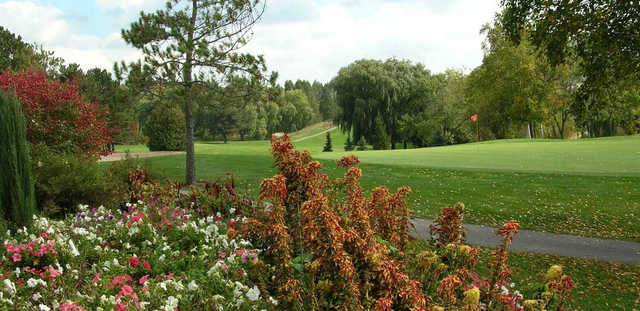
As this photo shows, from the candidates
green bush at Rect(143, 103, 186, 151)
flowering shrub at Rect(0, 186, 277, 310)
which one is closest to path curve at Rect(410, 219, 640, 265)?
flowering shrub at Rect(0, 186, 277, 310)

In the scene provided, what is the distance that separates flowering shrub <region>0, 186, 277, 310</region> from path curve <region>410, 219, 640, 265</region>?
14.4ft

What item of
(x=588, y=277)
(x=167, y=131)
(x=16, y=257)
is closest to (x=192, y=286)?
(x=16, y=257)

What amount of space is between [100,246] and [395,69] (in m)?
41.8

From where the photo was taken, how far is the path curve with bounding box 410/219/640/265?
748 centimetres

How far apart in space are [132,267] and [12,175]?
2889 mm

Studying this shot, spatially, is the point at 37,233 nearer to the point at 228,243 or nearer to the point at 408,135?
the point at 228,243

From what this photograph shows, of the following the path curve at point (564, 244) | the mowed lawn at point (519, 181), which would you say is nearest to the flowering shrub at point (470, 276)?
the path curve at point (564, 244)

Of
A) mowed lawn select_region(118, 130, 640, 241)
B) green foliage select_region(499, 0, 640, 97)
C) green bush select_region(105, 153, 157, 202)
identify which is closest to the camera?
green foliage select_region(499, 0, 640, 97)

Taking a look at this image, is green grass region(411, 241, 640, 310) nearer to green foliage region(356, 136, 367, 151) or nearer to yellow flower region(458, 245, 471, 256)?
yellow flower region(458, 245, 471, 256)

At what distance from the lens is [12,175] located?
232 inches

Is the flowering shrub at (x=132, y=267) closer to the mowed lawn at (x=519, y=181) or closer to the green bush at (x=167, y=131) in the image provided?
the mowed lawn at (x=519, y=181)

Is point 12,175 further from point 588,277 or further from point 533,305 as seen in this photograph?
point 588,277

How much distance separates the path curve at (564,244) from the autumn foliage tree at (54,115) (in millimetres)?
10567

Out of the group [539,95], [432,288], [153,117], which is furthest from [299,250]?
[539,95]
